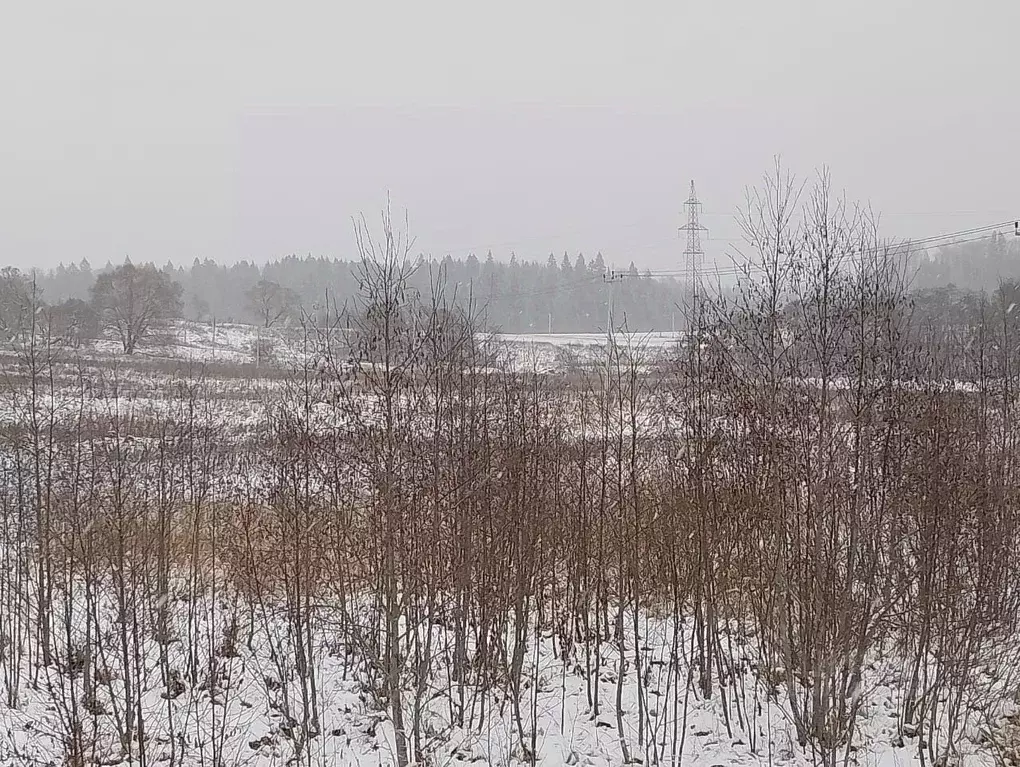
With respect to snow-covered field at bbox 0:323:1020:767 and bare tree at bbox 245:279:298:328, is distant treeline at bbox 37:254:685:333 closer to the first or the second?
bare tree at bbox 245:279:298:328

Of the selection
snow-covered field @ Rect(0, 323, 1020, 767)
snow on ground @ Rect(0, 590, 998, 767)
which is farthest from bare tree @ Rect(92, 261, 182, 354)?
snow on ground @ Rect(0, 590, 998, 767)

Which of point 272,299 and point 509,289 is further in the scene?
point 509,289

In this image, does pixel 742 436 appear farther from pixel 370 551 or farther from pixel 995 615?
pixel 370 551

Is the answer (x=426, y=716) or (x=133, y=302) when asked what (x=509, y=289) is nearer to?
(x=133, y=302)

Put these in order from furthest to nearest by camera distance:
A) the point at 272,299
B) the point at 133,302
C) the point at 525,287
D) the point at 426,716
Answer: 1. the point at 525,287
2. the point at 272,299
3. the point at 133,302
4. the point at 426,716

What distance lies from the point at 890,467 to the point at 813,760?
2.83 metres

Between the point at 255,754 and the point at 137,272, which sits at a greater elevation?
the point at 137,272

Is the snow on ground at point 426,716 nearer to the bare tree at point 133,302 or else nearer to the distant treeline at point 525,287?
the bare tree at point 133,302

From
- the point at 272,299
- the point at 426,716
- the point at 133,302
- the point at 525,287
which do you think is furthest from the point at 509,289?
the point at 426,716

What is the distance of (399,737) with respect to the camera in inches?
286

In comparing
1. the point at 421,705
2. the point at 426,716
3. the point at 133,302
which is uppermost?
the point at 133,302

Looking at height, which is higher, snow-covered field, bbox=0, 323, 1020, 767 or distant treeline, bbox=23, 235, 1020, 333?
distant treeline, bbox=23, 235, 1020, 333

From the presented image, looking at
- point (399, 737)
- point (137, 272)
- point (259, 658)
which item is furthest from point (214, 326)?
point (399, 737)

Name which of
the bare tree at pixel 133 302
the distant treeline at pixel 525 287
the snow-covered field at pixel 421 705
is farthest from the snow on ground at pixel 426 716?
the distant treeline at pixel 525 287
